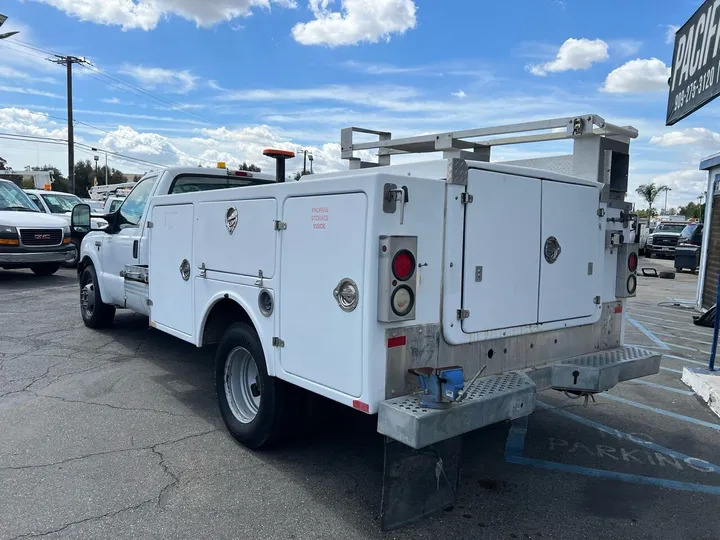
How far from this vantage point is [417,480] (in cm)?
322

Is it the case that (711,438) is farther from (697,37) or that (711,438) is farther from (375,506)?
(697,37)

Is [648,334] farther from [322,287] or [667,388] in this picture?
[322,287]

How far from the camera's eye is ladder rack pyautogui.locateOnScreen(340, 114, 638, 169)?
4.17 m

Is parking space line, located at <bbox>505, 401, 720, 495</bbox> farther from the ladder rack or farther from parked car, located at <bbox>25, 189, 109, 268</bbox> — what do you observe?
parked car, located at <bbox>25, 189, 109, 268</bbox>

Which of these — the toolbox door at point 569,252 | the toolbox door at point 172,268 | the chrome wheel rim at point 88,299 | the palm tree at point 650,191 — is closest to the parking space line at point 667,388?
the toolbox door at point 569,252

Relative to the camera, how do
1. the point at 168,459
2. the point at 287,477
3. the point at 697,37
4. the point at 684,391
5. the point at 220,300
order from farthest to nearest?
the point at 697,37 → the point at 684,391 → the point at 220,300 → the point at 168,459 → the point at 287,477

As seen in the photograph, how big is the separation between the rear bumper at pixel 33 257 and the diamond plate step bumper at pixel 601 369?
41.2 feet

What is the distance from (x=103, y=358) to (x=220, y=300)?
124 inches

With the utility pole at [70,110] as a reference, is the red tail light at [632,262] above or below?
below

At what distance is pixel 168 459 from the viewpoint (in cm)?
410

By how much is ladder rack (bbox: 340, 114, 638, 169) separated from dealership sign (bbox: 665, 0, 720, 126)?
2.53m

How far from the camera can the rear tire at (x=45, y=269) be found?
14367 millimetres

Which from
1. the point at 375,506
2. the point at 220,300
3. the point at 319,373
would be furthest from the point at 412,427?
the point at 220,300

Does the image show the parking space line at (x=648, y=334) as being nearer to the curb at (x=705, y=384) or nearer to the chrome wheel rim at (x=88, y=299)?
the curb at (x=705, y=384)
